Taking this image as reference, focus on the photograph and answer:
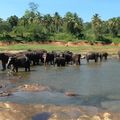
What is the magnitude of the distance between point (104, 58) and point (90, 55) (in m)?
6.25

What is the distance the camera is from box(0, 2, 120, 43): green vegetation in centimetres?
8306

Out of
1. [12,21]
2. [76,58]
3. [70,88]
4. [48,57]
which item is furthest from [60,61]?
[12,21]

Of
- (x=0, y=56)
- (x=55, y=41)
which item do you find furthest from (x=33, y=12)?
(x=0, y=56)

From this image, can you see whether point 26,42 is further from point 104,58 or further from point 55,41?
point 104,58

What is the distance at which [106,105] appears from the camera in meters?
15.1

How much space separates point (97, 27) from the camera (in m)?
94.0

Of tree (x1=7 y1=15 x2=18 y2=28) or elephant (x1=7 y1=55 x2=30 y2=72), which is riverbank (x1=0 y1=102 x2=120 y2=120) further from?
tree (x1=7 y1=15 x2=18 y2=28)

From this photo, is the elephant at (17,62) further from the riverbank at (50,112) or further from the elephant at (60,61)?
the riverbank at (50,112)

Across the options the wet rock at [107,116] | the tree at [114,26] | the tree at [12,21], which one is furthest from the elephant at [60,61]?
the tree at [12,21]

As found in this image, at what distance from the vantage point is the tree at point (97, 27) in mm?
88625

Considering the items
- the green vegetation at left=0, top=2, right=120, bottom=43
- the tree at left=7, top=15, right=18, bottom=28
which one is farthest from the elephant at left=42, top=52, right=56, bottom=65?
the tree at left=7, top=15, right=18, bottom=28

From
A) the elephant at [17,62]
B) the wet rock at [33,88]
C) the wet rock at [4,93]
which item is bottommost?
the wet rock at [33,88]

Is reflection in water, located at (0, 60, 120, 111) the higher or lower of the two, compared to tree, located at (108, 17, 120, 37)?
lower

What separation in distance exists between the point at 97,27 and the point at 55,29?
65.1 ft
